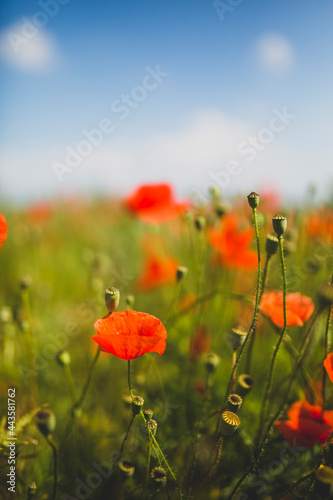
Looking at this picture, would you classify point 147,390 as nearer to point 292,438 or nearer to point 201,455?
point 201,455

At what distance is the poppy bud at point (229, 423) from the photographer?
57 cm

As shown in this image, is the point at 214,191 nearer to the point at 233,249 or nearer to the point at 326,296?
the point at 233,249

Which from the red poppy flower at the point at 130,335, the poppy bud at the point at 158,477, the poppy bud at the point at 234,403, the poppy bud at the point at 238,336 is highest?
the poppy bud at the point at 238,336

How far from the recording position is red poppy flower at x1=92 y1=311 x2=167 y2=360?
0.58 m

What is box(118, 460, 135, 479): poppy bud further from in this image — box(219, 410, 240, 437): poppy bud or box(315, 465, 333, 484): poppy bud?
box(315, 465, 333, 484): poppy bud

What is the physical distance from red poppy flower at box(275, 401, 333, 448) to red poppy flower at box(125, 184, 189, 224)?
97cm

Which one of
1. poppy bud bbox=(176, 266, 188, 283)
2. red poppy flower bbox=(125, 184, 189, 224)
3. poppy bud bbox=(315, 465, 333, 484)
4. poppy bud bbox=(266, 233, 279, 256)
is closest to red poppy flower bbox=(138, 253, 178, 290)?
red poppy flower bbox=(125, 184, 189, 224)

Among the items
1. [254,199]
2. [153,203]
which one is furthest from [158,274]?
[254,199]

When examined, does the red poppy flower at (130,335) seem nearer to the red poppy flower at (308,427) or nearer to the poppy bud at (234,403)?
the poppy bud at (234,403)

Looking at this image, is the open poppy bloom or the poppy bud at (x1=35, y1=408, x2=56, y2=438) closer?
the poppy bud at (x1=35, y1=408, x2=56, y2=438)

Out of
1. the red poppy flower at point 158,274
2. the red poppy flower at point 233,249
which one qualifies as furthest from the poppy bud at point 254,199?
the red poppy flower at point 158,274

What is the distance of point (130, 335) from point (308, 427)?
40 centimetres

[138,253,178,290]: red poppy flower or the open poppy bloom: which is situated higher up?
the open poppy bloom

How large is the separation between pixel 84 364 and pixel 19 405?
38cm
